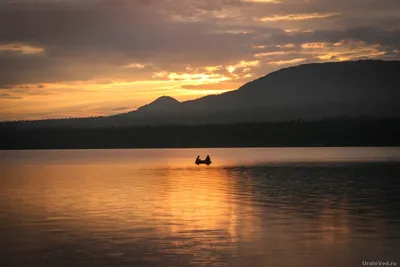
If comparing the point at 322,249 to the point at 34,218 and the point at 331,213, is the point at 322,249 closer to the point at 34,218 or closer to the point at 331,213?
the point at 331,213

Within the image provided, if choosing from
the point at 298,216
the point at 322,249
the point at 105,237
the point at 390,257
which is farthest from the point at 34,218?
the point at 390,257

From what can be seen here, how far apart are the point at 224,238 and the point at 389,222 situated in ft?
30.2

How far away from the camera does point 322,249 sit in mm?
23859

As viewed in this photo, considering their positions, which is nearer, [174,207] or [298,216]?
[298,216]

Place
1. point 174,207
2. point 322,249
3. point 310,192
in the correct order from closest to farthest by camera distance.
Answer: point 322,249
point 174,207
point 310,192

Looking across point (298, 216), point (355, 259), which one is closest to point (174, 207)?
point (298, 216)

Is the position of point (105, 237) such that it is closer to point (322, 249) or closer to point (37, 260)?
point (37, 260)

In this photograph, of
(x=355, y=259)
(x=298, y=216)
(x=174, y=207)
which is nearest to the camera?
(x=355, y=259)

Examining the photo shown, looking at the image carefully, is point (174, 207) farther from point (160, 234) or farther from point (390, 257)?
point (390, 257)

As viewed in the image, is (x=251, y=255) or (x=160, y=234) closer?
(x=251, y=255)

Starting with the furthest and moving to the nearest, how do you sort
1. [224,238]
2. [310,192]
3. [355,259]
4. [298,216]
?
1. [310,192]
2. [298,216]
3. [224,238]
4. [355,259]

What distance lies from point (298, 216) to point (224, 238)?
790cm

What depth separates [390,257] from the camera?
22312 millimetres

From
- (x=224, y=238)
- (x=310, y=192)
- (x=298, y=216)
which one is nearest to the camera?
(x=224, y=238)
